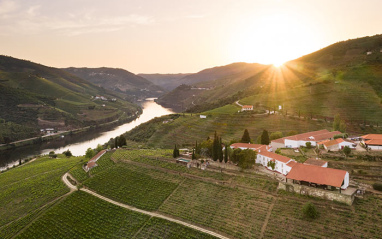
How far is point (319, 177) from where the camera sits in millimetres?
35375

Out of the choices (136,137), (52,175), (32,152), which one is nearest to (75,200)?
(52,175)

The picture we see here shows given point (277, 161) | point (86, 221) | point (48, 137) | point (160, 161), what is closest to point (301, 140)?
point (277, 161)

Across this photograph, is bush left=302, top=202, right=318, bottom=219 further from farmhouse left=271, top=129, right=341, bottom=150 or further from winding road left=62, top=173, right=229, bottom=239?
farmhouse left=271, top=129, right=341, bottom=150

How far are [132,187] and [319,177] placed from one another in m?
32.8

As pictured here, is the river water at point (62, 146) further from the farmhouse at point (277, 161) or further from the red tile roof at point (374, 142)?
the red tile roof at point (374, 142)

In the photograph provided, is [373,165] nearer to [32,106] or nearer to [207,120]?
[207,120]

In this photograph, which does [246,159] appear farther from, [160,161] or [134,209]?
[134,209]

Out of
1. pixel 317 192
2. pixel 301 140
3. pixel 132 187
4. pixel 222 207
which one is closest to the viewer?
pixel 317 192

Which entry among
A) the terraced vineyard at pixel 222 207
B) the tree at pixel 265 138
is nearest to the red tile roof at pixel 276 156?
the terraced vineyard at pixel 222 207

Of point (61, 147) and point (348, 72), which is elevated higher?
point (348, 72)

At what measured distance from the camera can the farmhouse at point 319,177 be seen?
33825 mm

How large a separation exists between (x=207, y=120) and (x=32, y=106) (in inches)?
5132

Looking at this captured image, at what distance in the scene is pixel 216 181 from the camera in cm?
4344

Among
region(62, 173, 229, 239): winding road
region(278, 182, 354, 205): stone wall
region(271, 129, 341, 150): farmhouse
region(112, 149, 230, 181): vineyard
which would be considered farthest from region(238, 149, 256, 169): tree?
region(271, 129, 341, 150): farmhouse
